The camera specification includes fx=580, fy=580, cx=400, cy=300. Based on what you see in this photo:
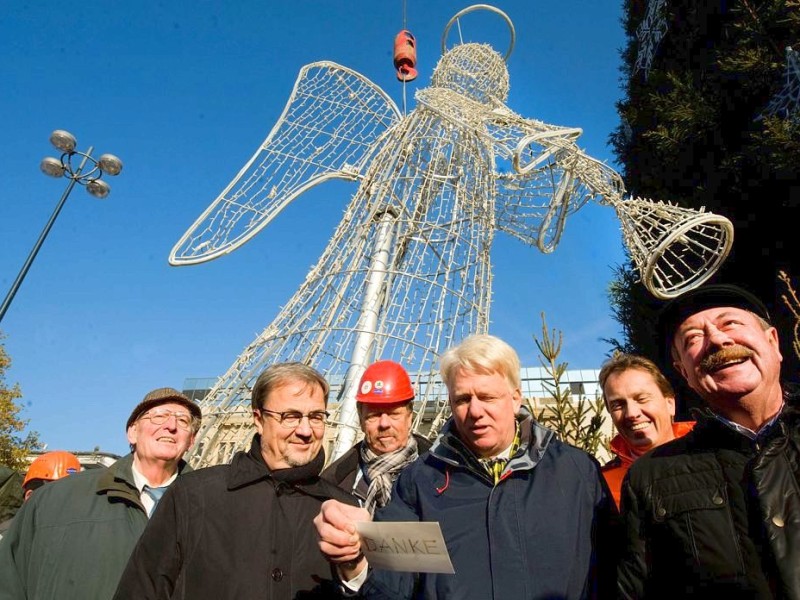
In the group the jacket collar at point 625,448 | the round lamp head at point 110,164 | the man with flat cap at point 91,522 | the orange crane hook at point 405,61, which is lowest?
the man with flat cap at point 91,522

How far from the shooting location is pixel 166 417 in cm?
282

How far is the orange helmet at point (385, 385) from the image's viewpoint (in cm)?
322

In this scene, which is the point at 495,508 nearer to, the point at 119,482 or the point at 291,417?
the point at 291,417

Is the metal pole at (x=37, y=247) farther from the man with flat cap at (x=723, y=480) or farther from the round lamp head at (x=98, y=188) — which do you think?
the man with flat cap at (x=723, y=480)

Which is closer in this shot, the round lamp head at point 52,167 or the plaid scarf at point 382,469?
the plaid scarf at point 382,469

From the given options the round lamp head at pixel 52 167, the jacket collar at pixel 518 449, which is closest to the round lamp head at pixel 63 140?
the round lamp head at pixel 52 167

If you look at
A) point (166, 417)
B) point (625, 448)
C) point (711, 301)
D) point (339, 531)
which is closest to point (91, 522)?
point (166, 417)

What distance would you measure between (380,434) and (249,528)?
129 cm

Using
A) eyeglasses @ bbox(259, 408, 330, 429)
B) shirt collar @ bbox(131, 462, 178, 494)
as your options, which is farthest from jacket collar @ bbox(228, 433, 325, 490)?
shirt collar @ bbox(131, 462, 178, 494)

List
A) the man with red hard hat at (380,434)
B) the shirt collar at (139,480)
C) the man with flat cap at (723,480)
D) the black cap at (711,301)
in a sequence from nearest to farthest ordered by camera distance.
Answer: the man with flat cap at (723,480) → the black cap at (711,301) → the shirt collar at (139,480) → the man with red hard hat at (380,434)

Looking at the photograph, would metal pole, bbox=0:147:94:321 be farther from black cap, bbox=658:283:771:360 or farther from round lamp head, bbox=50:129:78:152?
black cap, bbox=658:283:771:360

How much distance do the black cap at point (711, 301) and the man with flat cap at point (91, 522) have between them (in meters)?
2.26

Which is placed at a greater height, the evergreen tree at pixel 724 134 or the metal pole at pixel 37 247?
the evergreen tree at pixel 724 134

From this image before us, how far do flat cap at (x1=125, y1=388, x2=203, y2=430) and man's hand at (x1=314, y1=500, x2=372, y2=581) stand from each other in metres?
1.57
